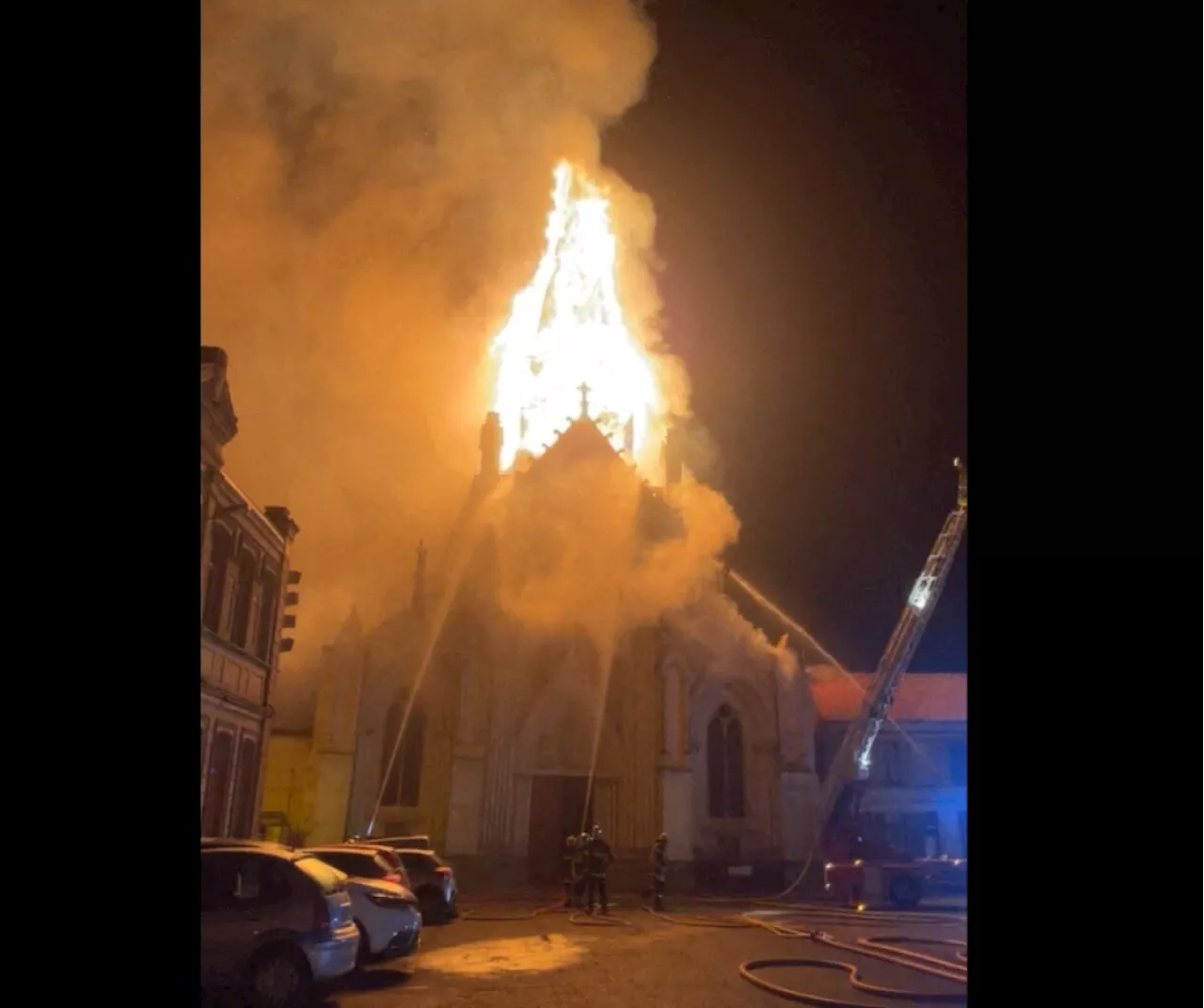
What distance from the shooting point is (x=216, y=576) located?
5988mm

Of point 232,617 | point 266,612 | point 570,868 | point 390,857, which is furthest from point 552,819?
point 232,617

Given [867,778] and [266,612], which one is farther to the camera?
[867,778]

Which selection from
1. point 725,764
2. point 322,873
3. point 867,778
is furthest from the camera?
point 867,778

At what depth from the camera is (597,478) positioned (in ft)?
22.5

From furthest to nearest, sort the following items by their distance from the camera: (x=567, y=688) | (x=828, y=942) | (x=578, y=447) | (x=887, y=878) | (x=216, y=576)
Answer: (x=887, y=878) → (x=578, y=447) → (x=567, y=688) → (x=828, y=942) → (x=216, y=576)

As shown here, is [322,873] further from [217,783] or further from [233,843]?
[217,783]

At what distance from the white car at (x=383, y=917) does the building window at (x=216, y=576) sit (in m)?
1.69

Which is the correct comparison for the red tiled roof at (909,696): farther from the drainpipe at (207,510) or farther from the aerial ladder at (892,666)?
the drainpipe at (207,510)

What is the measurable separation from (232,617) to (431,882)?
91.3 inches

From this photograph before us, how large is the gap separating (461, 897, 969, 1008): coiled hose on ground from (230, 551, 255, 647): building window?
2.50 metres
